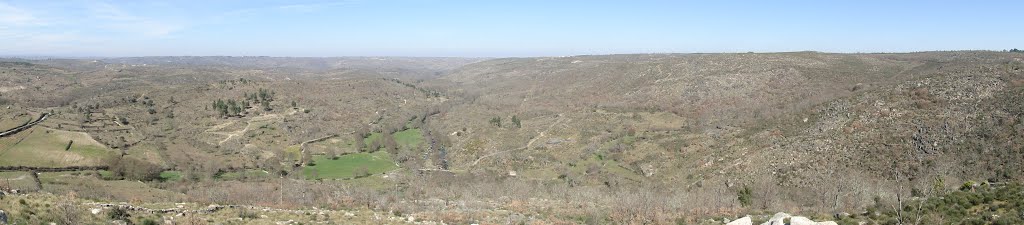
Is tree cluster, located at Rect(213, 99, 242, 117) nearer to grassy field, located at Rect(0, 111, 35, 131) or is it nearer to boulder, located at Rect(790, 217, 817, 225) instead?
grassy field, located at Rect(0, 111, 35, 131)

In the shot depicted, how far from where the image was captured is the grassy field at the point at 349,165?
10006cm

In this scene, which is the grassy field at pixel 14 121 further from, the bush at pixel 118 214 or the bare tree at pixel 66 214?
the bare tree at pixel 66 214

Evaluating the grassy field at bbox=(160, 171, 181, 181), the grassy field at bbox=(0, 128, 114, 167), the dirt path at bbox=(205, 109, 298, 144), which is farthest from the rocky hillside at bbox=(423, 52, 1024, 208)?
the grassy field at bbox=(0, 128, 114, 167)

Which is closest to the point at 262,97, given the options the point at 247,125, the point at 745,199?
the point at 247,125

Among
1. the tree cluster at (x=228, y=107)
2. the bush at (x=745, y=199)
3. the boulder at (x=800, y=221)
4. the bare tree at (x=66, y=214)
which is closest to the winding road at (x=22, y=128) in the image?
the tree cluster at (x=228, y=107)

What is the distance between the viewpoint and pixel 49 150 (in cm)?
9169

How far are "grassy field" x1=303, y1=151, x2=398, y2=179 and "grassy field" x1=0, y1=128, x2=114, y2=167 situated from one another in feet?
111

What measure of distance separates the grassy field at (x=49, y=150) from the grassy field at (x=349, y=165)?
33728mm

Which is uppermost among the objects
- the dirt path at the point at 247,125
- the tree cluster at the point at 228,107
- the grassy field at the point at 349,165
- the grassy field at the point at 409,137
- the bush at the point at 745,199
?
the bush at the point at 745,199

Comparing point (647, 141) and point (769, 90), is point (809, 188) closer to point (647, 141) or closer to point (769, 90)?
point (647, 141)

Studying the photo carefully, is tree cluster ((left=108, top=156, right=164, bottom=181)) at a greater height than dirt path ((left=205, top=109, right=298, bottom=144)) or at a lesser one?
greater

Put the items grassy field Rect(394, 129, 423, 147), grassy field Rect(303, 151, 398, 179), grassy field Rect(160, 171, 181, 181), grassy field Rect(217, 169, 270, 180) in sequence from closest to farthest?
grassy field Rect(160, 171, 181, 181) → grassy field Rect(217, 169, 270, 180) → grassy field Rect(303, 151, 398, 179) → grassy field Rect(394, 129, 423, 147)

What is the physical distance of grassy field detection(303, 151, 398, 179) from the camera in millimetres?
100062

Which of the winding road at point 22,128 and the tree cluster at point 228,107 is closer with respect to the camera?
the winding road at point 22,128
